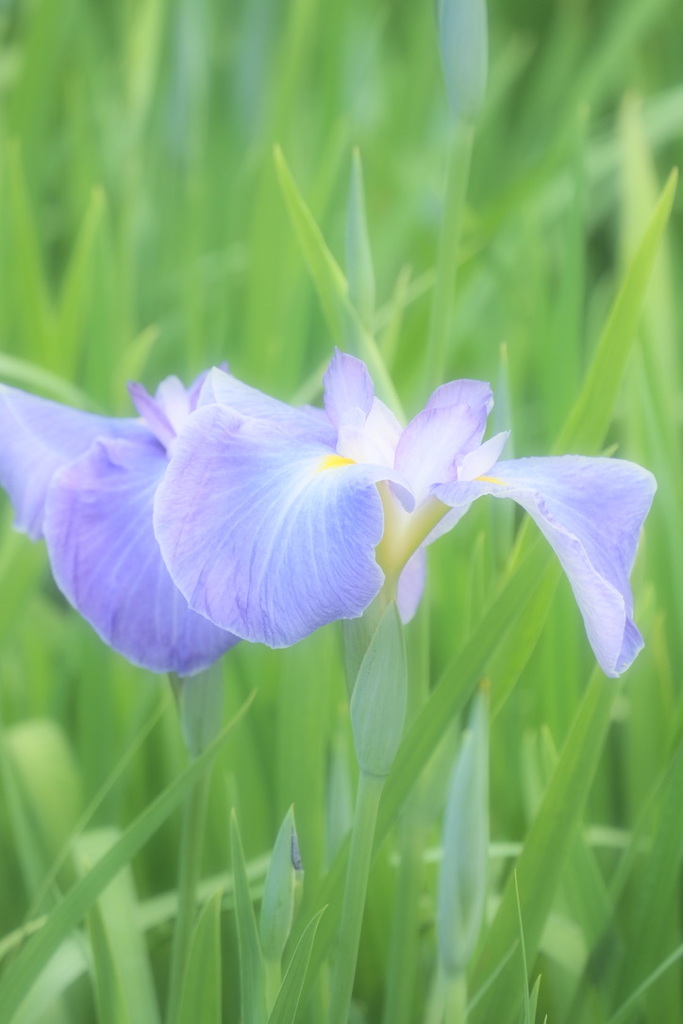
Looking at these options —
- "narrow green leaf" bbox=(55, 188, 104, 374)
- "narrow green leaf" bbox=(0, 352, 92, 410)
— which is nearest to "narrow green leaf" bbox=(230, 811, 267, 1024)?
"narrow green leaf" bbox=(0, 352, 92, 410)

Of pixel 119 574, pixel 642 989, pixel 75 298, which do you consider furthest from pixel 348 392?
pixel 75 298

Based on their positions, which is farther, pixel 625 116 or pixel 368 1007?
pixel 625 116

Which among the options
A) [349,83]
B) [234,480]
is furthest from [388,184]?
[234,480]

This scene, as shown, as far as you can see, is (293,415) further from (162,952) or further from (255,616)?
(162,952)

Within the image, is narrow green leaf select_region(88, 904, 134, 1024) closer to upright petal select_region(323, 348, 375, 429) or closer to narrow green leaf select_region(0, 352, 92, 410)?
upright petal select_region(323, 348, 375, 429)

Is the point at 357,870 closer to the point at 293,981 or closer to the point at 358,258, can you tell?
the point at 293,981
